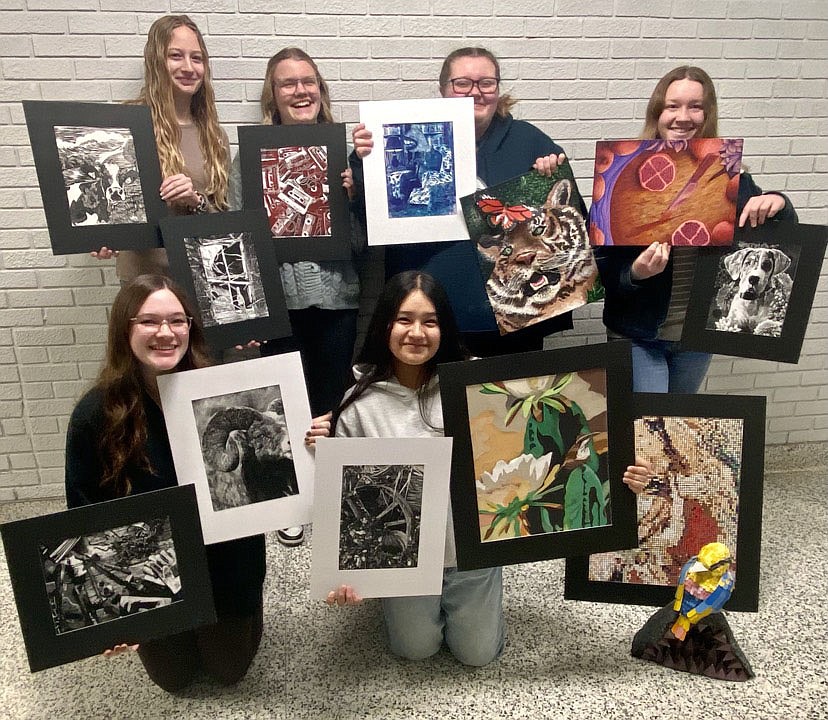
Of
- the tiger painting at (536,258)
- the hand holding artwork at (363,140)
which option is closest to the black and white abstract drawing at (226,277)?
the hand holding artwork at (363,140)

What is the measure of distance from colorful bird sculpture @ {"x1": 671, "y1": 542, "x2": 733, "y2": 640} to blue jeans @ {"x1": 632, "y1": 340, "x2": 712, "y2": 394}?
50 cm

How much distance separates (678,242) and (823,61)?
1312mm

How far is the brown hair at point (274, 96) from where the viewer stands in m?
1.74

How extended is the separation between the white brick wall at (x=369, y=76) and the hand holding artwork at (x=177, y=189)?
487mm

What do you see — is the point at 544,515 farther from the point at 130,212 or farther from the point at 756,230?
the point at 130,212

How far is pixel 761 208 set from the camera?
147cm

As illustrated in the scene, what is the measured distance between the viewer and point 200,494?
1.29 m

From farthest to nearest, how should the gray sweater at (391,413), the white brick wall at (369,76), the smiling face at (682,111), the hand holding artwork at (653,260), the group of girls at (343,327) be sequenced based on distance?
the white brick wall at (369,76)
the smiling face at (682,111)
the hand holding artwork at (653,260)
the gray sweater at (391,413)
the group of girls at (343,327)

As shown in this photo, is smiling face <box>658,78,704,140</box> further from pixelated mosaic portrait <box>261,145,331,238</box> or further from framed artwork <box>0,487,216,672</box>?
framed artwork <box>0,487,216,672</box>

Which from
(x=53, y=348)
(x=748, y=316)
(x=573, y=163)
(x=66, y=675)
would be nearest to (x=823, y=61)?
(x=573, y=163)

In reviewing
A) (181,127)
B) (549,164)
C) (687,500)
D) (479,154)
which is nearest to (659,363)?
(687,500)

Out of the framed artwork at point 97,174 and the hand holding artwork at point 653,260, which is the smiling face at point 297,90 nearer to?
the framed artwork at point 97,174

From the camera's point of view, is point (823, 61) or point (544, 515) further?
Answer: point (823, 61)

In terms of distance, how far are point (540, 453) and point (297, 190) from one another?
97cm
